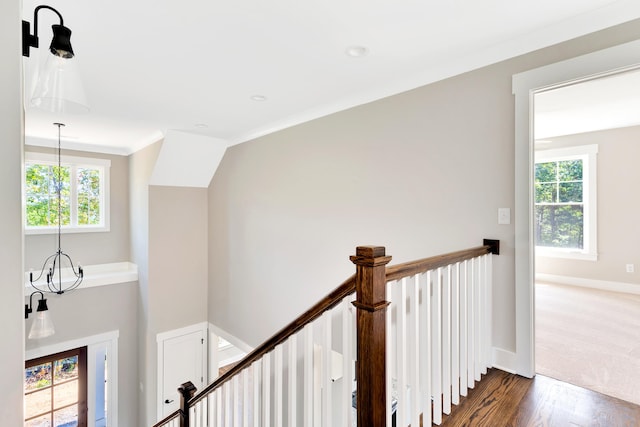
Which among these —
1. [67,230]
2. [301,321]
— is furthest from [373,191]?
[67,230]

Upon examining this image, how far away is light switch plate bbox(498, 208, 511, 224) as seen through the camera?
7.27 feet

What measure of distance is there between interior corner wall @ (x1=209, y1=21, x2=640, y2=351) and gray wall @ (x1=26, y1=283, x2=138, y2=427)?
175 centimetres

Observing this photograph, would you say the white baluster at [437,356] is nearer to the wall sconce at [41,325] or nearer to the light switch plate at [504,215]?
the light switch plate at [504,215]

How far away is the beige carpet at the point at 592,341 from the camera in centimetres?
219

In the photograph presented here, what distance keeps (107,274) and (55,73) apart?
18.1ft

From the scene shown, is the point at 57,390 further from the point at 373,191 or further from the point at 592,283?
the point at 592,283

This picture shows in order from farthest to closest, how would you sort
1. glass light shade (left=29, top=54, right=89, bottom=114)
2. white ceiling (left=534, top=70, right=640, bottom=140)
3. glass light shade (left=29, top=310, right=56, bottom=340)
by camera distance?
glass light shade (left=29, top=310, right=56, bottom=340) < white ceiling (left=534, top=70, right=640, bottom=140) < glass light shade (left=29, top=54, right=89, bottom=114)

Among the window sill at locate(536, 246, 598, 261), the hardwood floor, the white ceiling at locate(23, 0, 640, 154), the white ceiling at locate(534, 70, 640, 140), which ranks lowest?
the hardwood floor

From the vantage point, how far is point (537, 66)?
210 centimetres

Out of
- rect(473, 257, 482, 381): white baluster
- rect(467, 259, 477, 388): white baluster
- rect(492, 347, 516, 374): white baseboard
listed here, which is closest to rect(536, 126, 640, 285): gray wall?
rect(492, 347, 516, 374): white baseboard

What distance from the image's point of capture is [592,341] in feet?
9.33

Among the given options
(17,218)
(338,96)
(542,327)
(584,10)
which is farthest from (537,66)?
(17,218)

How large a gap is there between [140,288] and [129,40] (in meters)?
4.42

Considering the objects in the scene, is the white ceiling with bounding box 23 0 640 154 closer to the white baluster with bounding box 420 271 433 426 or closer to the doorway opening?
Result: the doorway opening
